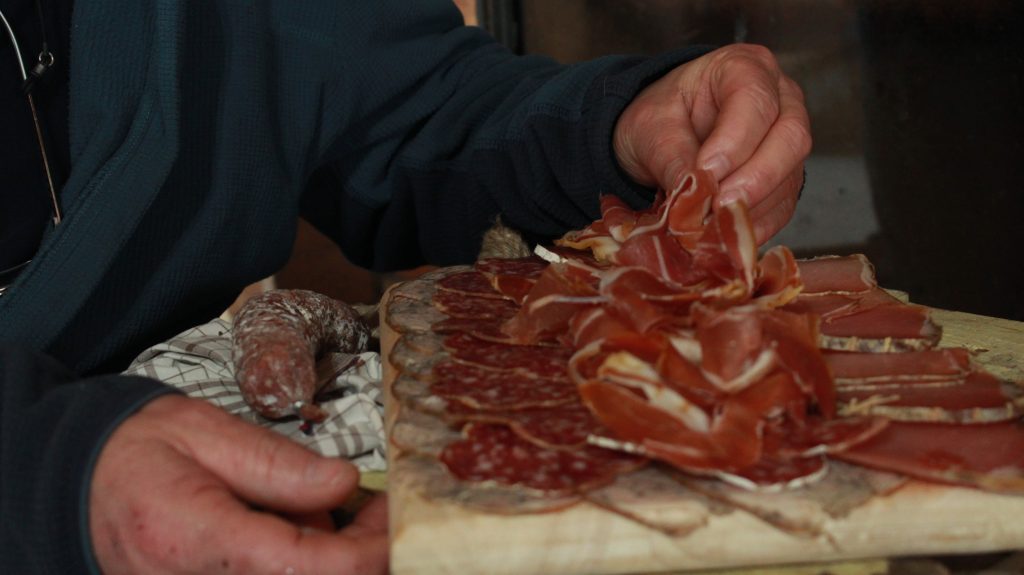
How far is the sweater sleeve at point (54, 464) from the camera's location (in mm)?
943

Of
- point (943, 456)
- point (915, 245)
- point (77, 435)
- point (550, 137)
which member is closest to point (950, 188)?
point (915, 245)

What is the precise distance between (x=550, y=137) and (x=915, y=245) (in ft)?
3.24

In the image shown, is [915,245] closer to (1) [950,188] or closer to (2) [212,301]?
(1) [950,188]

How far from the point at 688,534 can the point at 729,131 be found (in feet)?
2.17

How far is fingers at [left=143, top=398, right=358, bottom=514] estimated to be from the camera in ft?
3.08

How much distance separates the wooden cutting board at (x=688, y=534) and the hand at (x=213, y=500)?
0.20ft

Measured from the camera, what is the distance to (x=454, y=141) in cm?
200

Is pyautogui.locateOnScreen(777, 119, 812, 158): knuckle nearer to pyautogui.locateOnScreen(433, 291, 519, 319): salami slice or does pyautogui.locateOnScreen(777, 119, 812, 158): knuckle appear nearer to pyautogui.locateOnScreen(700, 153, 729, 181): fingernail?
Result: pyautogui.locateOnScreen(700, 153, 729, 181): fingernail

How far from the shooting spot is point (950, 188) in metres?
2.18

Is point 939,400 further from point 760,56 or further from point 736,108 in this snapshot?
point 760,56

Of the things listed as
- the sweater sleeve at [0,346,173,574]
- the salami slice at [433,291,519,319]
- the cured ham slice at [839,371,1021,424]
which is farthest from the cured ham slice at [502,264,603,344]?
the sweater sleeve at [0,346,173,574]

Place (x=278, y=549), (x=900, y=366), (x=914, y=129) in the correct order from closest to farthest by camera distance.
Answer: (x=278, y=549) → (x=900, y=366) → (x=914, y=129)

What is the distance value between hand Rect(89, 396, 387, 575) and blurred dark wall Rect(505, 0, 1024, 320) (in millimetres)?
1612

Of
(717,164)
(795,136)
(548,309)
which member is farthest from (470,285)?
(795,136)
